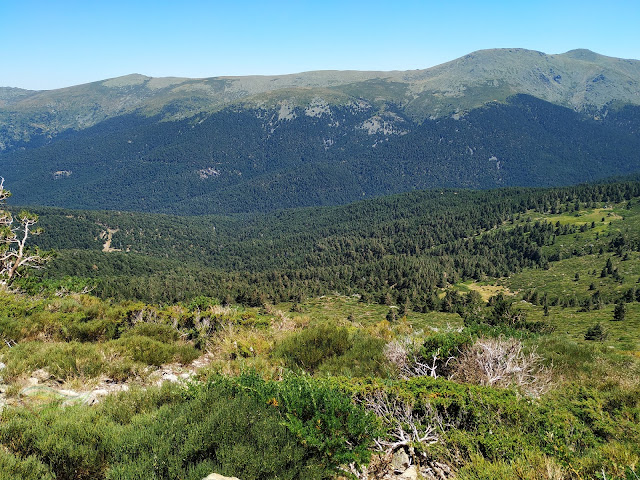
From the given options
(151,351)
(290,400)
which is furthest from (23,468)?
(151,351)

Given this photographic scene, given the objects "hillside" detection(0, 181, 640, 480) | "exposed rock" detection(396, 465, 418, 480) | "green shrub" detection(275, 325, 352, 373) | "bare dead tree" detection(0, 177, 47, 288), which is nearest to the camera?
"hillside" detection(0, 181, 640, 480)

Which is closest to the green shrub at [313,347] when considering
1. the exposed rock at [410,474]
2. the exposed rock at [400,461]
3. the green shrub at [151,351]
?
the green shrub at [151,351]

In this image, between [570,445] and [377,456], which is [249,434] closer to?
[377,456]

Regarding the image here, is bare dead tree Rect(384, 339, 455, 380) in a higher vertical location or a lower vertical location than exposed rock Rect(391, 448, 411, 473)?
lower

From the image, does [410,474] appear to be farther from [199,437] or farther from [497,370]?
[497,370]

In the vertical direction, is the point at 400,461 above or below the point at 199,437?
below

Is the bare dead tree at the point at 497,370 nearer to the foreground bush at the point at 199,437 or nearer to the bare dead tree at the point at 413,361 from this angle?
the bare dead tree at the point at 413,361

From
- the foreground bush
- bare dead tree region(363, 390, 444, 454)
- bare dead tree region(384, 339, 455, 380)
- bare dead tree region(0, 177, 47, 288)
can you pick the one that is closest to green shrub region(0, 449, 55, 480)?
the foreground bush

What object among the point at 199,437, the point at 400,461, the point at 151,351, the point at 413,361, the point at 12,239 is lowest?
the point at 413,361

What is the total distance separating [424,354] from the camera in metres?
12.1

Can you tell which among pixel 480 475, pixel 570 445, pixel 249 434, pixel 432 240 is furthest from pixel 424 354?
pixel 432 240

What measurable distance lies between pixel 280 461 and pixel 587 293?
8986cm

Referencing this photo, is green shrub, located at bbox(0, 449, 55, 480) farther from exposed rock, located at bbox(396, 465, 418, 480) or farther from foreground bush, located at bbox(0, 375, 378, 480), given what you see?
exposed rock, located at bbox(396, 465, 418, 480)

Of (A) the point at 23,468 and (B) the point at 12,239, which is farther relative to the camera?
(B) the point at 12,239
